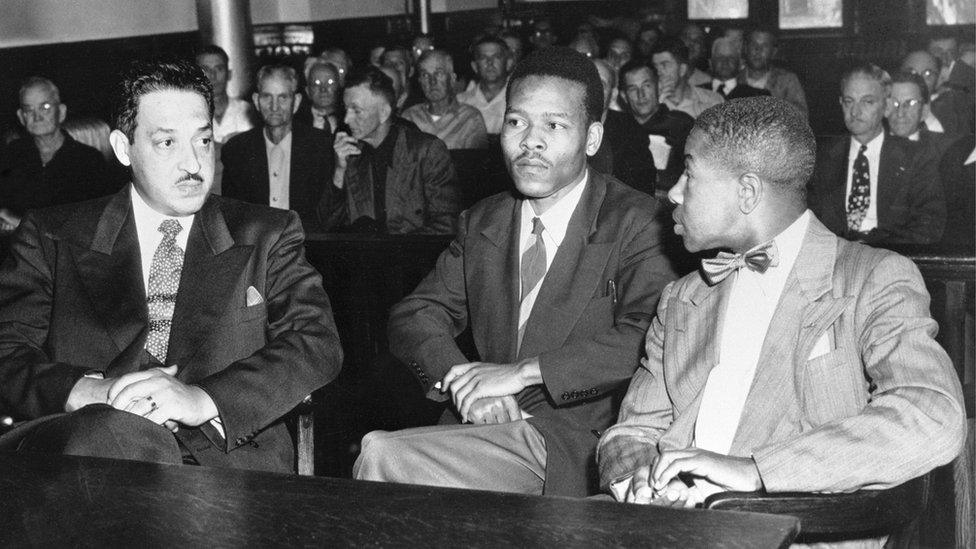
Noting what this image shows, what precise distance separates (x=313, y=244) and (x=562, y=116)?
3.46 ft

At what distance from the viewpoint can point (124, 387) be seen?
2.29 meters

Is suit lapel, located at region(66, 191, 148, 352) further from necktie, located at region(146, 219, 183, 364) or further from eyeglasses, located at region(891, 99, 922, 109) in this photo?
eyeglasses, located at region(891, 99, 922, 109)

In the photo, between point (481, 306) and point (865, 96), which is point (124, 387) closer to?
point (481, 306)

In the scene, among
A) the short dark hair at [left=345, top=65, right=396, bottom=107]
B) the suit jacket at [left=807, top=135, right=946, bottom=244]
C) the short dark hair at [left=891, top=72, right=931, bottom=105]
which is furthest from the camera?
the short dark hair at [left=891, top=72, right=931, bottom=105]

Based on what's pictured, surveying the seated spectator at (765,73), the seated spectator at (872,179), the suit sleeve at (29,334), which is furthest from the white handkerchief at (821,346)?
the seated spectator at (765,73)

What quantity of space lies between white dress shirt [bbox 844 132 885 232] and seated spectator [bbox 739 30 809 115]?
13.5 ft

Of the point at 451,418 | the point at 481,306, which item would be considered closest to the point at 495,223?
the point at 481,306

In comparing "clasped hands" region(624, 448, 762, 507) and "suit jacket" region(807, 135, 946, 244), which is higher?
"suit jacket" region(807, 135, 946, 244)

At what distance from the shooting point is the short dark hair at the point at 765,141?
2238 mm

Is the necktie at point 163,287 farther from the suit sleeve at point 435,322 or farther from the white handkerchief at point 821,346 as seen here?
the white handkerchief at point 821,346

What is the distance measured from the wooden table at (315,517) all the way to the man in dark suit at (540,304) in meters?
0.85

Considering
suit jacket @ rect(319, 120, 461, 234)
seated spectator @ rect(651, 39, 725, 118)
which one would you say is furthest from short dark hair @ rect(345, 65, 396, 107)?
seated spectator @ rect(651, 39, 725, 118)

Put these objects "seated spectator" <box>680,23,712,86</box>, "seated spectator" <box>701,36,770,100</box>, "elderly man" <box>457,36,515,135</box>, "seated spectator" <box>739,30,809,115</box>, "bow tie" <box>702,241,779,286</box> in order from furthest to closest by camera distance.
Result: "seated spectator" <box>680,23,712,86</box> → "seated spectator" <box>701,36,770,100</box> → "seated spectator" <box>739,30,809,115</box> → "elderly man" <box>457,36,515,135</box> → "bow tie" <box>702,241,779,286</box>

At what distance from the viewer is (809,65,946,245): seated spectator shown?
16.4ft
